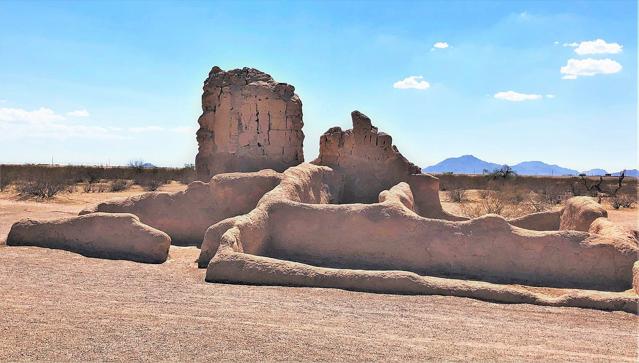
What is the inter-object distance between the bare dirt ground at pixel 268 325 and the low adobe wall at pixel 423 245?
132 centimetres

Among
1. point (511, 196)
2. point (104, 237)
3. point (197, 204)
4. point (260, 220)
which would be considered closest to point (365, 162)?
point (197, 204)

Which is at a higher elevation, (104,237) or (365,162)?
(365,162)

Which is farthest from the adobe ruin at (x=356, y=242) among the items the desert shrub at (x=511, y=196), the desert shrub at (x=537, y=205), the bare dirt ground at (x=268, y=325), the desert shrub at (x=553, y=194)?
the desert shrub at (x=553, y=194)

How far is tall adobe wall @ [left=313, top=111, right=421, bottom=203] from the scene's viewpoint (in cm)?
1259

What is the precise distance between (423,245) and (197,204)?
4.80 meters

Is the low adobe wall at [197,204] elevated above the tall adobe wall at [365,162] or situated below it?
below

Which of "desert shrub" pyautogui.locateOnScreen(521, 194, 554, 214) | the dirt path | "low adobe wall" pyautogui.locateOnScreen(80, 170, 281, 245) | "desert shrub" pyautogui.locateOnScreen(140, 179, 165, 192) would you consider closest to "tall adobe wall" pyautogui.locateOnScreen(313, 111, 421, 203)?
"low adobe wall" pyautogui.locateOnScreen(80, 170, 281, 245)

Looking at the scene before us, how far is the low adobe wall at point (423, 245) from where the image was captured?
7496 mm

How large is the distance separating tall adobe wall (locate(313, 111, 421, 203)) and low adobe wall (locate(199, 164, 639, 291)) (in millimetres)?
4264

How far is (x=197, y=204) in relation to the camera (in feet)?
35.4

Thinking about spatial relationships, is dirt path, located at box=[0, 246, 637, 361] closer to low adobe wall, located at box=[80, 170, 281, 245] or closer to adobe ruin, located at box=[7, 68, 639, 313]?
adobe ruin, located at box=[7, 68, 639, 313]

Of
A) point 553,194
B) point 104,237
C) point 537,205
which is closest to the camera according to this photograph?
point 104,237

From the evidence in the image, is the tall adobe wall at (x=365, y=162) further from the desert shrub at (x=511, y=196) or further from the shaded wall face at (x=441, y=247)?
the desert shrub at (x=511, y=196)

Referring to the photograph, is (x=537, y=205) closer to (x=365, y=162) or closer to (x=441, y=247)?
(x=365, y=162)
